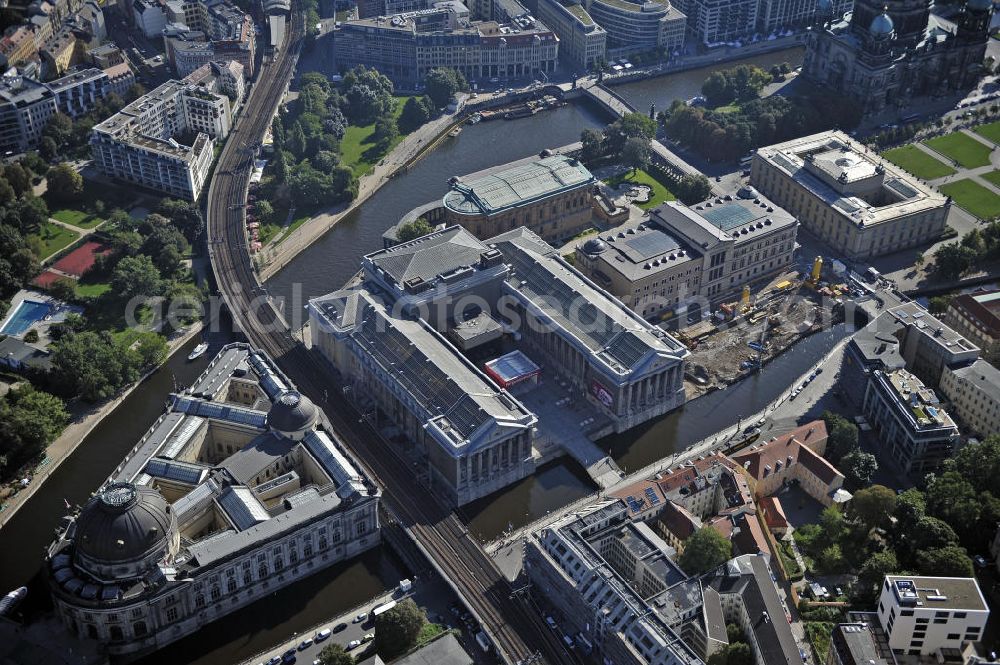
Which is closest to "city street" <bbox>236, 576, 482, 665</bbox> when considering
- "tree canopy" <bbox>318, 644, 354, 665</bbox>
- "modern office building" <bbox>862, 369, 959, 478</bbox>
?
"tree canopy" <bbox>318, 644, 354, 665</bbox>

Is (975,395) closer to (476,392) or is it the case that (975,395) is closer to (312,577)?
(476,392)

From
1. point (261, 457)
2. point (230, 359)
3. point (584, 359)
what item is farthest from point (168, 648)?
point (584, 359)

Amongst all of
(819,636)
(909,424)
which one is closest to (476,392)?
(819,636)

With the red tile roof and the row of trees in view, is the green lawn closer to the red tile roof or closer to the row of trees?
the row of trees

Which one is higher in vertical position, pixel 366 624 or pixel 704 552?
pixel 704 552

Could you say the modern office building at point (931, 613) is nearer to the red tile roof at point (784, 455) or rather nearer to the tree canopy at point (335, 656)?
the red tile roof at point (784, 455)

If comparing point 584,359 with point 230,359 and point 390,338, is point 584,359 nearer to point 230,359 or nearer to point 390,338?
point 390,338
